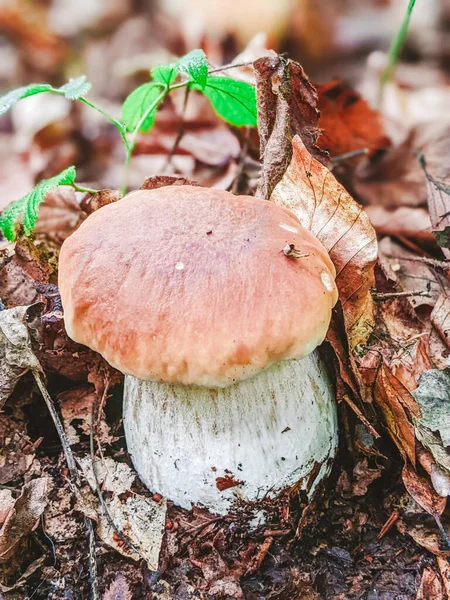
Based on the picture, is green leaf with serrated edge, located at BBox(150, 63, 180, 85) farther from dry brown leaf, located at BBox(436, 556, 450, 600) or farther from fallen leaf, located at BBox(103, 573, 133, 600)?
dry brown leaf, located at BBox(436, 556, 450, 600)

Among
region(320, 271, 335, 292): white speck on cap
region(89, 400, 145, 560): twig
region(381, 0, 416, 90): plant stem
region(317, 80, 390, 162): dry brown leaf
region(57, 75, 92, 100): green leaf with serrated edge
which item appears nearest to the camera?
region(320, 271, 335, 292): white speck on cap

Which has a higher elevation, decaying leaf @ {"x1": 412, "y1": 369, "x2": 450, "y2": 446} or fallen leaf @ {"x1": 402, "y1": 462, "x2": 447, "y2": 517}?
decaying leaf @ {"x1": 412, "y1": 369, "x2": 450, "y2": 446}

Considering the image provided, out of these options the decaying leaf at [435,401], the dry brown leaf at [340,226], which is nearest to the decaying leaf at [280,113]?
the dry brown leaf at [340,226]

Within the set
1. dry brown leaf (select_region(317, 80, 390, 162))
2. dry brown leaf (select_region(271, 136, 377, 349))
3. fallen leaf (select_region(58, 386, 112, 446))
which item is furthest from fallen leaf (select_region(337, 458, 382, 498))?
dry brown leaf (select_region(317, 80, 390, 162))

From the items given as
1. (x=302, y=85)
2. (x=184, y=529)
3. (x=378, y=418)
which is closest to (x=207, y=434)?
(x=184, y=529)

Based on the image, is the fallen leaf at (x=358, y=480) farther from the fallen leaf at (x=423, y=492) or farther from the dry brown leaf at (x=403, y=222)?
the dry brown leaf at (x=403, y=222)

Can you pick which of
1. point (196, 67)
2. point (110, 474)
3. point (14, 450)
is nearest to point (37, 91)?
point (196, 67)

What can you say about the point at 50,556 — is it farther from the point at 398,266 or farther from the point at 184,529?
the point at 398,266
